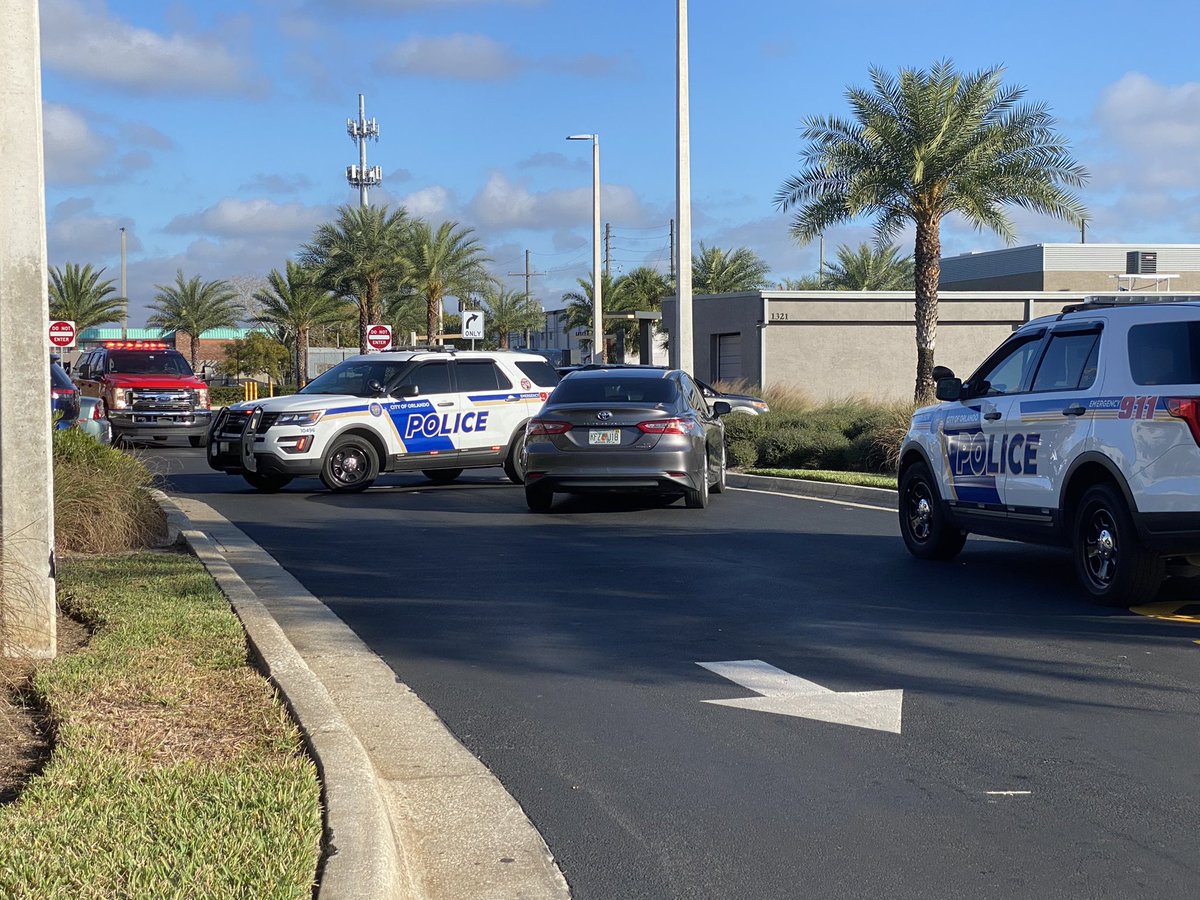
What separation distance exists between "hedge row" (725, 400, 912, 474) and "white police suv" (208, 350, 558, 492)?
3684mm

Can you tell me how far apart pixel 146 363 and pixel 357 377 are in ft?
40.4

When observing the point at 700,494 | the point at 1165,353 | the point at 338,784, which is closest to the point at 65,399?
the point at 700,494

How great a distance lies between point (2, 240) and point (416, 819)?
151 inches

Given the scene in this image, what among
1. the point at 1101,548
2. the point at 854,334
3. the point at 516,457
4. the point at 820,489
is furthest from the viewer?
the point at 854,334


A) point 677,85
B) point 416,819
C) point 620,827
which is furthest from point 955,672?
point 677,85

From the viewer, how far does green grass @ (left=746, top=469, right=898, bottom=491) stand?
17953 millimetres

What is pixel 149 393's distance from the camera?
1159 inches

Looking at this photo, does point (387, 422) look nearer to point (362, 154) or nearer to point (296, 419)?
point (296, 419)

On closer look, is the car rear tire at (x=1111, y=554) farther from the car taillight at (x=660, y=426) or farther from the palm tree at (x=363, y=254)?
the palm tree at (x=363, y=254)

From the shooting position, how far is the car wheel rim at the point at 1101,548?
932cm

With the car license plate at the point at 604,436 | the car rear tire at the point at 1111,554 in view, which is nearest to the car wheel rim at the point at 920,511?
the car rear tire at the point at 1111,554

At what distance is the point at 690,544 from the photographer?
12.9 metres

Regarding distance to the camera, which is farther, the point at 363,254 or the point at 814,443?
the point at 363,254

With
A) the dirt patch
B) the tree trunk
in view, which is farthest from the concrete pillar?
the tree trunk
